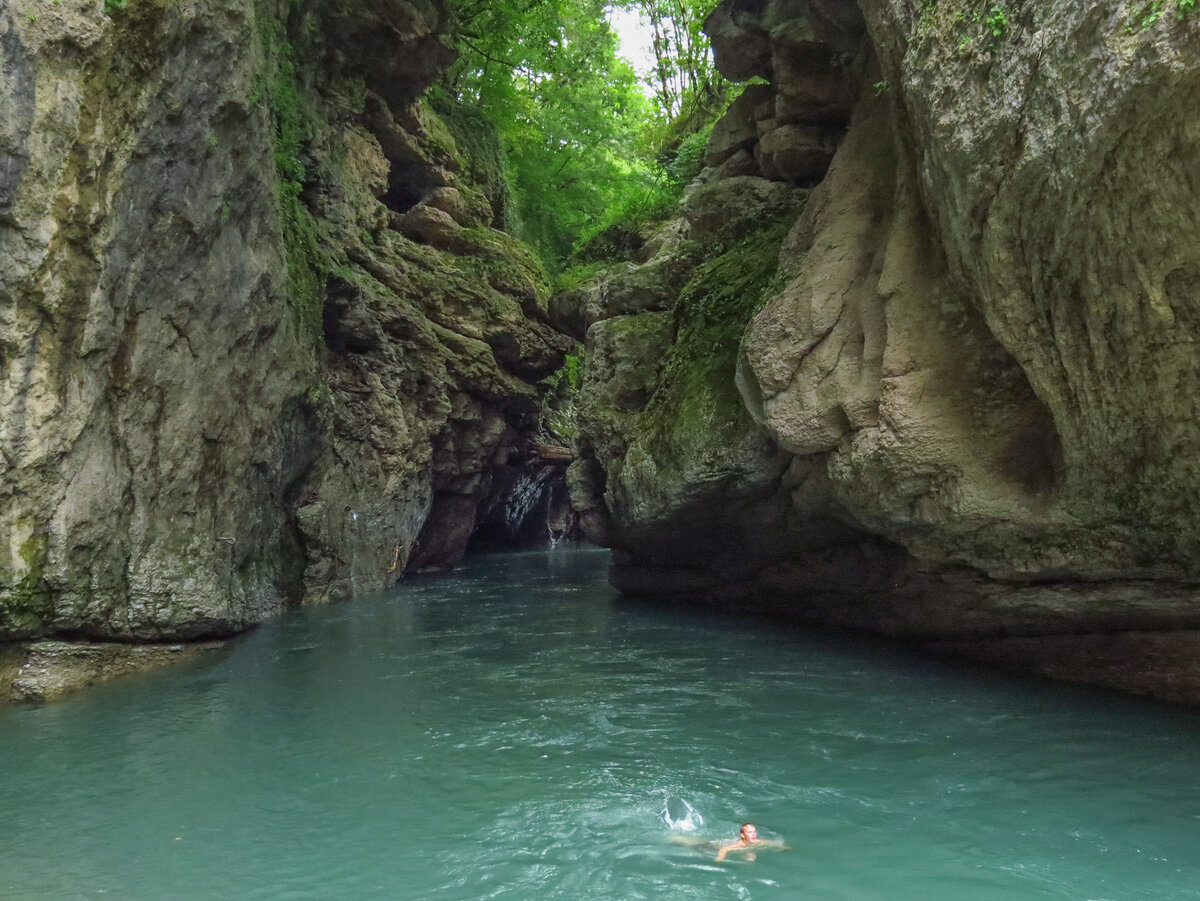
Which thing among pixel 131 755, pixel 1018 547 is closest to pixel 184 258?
pixel 131 755

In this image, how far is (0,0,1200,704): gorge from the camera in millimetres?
5680

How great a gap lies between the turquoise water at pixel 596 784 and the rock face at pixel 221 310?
5.52 ft

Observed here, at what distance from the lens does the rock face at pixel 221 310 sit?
7.22 m

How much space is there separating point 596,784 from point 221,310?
768 cm

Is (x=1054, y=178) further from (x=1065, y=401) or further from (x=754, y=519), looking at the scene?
(x=754, y=519)

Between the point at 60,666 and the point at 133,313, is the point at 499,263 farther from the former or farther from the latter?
the point at 60,666

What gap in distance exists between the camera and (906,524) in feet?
26.3

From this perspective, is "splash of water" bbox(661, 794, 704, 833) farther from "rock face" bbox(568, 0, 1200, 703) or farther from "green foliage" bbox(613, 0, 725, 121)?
"green foliage" bbox(613, 0, 725, 121)

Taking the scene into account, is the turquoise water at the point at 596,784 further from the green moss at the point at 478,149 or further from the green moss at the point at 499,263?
the green moss at the point at 478,149

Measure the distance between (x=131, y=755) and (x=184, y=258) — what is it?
5543 millimetres

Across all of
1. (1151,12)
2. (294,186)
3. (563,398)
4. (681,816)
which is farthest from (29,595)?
(563,398)

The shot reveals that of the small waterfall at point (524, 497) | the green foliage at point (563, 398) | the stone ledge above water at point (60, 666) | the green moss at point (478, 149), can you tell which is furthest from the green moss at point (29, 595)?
the small waterfall at point (524, 497)

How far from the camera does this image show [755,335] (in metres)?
9.17

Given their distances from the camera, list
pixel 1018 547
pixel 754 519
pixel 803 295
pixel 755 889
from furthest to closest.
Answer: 1. pixel 754 519
2. pixel 803 295
3. pixel 1018 547
4. pixel 755 889
